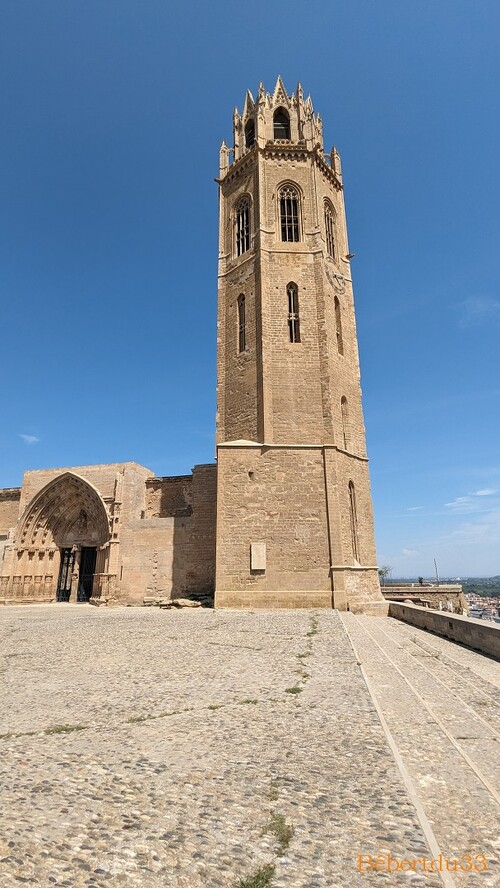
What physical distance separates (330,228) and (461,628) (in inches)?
773

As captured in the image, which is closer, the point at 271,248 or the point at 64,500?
the point at 271,248

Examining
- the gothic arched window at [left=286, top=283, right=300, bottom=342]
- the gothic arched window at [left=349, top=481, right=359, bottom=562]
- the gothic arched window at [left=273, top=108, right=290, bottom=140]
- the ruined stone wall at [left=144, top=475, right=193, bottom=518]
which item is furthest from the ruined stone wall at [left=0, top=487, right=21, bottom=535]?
the gothic arched window at [left=273, top=108, right=290, bottom=140]

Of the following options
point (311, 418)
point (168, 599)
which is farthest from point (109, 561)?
point (311, 418)

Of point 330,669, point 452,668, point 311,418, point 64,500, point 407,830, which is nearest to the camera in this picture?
point 407,830

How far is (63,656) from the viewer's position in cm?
763

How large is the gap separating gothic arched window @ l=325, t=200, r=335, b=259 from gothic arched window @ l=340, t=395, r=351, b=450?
25.0 feet

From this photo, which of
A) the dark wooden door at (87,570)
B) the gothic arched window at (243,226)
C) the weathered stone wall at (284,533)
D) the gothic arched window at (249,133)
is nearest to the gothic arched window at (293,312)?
the gothic arched window at (243,226)

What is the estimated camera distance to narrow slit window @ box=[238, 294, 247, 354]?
2039 cm

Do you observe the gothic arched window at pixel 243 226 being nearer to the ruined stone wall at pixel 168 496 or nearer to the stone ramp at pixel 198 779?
the ruined stone wall at pixel 168 496

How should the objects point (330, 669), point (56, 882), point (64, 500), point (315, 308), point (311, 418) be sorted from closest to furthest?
point (56, 882)
point (330, 669)
point (311, 418)
point (315, 308)
point (64, 500)

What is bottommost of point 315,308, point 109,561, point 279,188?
point 109,561

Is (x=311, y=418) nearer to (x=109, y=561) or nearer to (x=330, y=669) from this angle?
(x=109, y=561)

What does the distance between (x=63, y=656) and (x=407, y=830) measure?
671 centimetres

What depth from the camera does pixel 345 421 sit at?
1967cm
